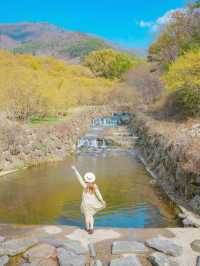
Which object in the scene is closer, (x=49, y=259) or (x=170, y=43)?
(x=49, y=259)

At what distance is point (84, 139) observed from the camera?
23.1 meters

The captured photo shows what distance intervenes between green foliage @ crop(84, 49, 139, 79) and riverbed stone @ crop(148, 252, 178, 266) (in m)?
59.0

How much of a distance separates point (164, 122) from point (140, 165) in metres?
4.11

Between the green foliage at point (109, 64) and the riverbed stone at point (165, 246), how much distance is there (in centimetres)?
5839

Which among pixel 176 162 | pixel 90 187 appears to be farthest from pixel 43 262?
pixel 176 162

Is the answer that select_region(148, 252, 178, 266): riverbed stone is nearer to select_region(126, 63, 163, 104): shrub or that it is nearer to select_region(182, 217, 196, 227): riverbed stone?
select_region(182, 217, 196, 227): riverbed stone

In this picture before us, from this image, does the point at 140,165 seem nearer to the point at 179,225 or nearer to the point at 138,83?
the point at 179,225

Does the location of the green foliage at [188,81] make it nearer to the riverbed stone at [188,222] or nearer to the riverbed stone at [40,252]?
the riverbed stone at [188,222]

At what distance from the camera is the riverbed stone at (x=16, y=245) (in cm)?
640

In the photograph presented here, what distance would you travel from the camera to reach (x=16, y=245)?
21.7 feet

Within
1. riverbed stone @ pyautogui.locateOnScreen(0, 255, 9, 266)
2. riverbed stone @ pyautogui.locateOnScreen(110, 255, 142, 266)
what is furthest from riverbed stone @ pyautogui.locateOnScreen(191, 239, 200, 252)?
riverbed stone @ pyautogui.locateOnScreen(0, 255, 9, 266)

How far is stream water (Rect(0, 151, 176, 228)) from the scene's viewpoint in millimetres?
9969

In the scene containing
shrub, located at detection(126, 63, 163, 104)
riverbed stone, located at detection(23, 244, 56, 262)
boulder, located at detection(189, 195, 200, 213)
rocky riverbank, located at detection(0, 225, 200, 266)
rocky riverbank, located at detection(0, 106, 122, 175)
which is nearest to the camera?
rocky riverbank, located at detection(0, 225, 200, 266)

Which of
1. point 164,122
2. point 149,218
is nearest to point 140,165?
point 164,122
